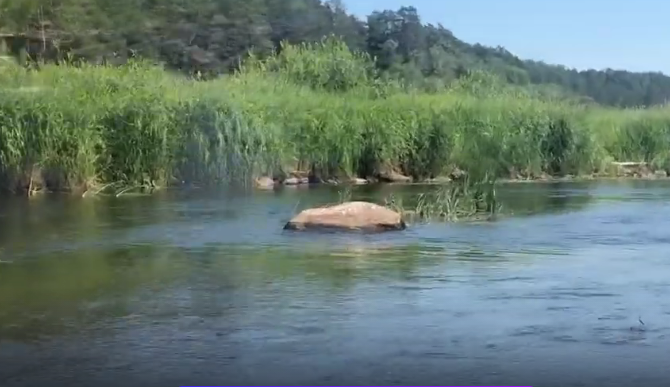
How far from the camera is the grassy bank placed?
24719mm

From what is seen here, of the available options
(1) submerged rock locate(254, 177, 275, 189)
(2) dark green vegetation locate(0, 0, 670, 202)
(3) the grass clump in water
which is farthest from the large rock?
(1) submerged rock locate(254, 177, 275, 189)

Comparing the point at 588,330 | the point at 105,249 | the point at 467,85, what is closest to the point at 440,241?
the point at 105,249

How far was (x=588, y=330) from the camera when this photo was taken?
8945 millimetres

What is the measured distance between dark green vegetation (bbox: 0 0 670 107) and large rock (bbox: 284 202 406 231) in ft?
97.5

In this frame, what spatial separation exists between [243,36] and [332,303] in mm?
45126

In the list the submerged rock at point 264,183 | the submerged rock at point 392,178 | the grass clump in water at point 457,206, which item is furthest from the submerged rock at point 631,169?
the grass clump in water at point 457,206

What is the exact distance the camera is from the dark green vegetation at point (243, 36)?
4950cm

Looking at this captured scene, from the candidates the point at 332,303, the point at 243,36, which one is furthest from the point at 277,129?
the point at 243,36

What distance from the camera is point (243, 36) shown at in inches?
2135

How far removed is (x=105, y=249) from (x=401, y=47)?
43513 millimetres

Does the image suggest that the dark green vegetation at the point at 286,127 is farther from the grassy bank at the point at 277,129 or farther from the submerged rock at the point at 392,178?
the submerged rock at the point at 392,178

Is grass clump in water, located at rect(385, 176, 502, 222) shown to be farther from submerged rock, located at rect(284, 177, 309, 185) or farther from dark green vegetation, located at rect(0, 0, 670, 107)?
dark green vegetation, located at rect(0, 0, 670, 107)

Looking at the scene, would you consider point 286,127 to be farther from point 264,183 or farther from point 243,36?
point 243,36

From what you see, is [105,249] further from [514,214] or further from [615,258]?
[514,214]
